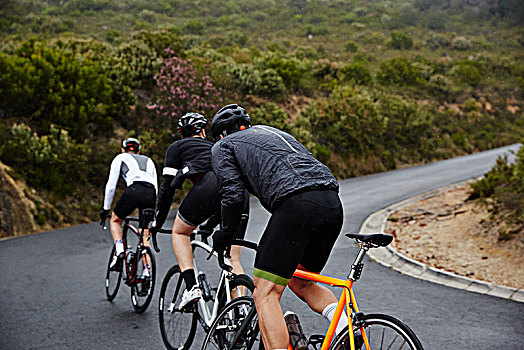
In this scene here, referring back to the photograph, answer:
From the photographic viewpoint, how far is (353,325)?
125 inches

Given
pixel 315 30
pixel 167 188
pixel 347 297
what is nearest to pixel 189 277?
pixel 167 188

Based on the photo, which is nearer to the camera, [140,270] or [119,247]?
[140,270]

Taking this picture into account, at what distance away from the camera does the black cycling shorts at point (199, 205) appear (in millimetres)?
5109

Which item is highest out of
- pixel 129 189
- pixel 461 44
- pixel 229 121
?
pixel 229 121

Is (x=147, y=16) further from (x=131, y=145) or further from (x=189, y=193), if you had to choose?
(x=189, y=193)

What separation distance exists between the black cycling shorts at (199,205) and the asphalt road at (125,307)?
1.33 meters

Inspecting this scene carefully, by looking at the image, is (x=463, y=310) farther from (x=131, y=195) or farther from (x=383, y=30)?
(x=383, y=30)

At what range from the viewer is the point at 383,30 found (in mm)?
61781

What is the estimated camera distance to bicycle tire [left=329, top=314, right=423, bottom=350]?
2891 mm

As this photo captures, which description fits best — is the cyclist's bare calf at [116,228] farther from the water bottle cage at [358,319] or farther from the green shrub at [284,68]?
the green shrub at [284,68]

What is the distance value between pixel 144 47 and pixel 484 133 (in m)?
22.3

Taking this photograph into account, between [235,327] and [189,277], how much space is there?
973 millimetres

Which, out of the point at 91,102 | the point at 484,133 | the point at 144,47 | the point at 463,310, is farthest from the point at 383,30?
the point at 463,310

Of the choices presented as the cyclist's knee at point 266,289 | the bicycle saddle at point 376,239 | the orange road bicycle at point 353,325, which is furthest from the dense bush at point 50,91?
the bicycle saddle at point 376,239
